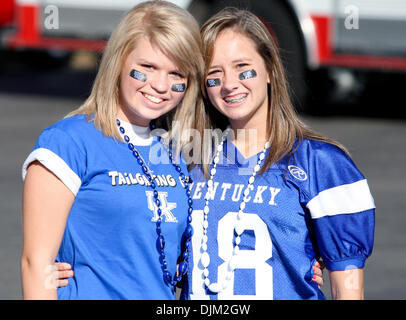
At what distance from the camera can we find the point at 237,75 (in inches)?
107

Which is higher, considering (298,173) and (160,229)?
(298,173)

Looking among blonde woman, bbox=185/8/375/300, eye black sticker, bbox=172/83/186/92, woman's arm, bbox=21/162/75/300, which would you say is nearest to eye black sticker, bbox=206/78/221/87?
blonde woman, bbox=185/8/375/300

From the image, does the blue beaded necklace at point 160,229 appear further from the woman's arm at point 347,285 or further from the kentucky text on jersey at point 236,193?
the woman's arm at point 347,285

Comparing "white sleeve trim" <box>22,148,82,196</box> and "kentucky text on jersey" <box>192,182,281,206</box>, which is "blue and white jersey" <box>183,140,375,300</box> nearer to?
"kentucky text on jersey" <box>192,182,281,206</box>

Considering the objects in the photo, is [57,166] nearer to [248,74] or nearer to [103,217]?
[103,217]

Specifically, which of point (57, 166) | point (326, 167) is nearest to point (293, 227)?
point (326, 167)

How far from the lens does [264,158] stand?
2680 mm

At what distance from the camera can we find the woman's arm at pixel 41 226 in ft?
7.68

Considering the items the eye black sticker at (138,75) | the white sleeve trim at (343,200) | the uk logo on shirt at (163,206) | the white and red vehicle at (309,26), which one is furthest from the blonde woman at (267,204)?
the white and red vehicle at (309,26)

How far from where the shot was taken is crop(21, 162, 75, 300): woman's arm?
92.2 inches

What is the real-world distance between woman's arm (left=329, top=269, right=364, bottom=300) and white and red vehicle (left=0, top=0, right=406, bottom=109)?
562 centimetres

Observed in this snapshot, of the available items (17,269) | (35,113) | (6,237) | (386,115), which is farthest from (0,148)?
(386,115)

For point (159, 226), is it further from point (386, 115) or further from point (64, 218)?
point (386, 115)

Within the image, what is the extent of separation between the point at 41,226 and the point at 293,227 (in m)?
0.81
